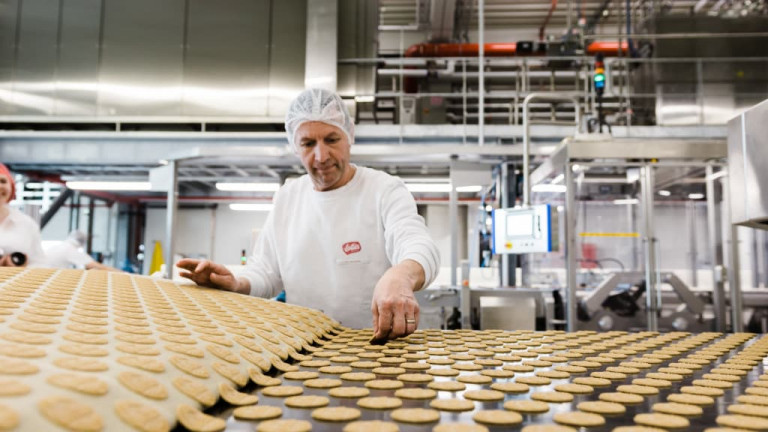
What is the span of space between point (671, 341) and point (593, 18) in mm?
8893

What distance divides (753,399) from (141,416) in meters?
0.69

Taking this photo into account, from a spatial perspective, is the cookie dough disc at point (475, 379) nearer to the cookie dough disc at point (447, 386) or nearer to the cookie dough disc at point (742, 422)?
the cookie dough disc at point (447, 386)

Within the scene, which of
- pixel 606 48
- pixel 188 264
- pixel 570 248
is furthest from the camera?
pixel 606 48

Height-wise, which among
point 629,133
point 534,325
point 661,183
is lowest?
point 534,325

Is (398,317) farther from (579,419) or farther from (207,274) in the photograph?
(207,274)

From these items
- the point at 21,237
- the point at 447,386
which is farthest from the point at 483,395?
the point at 21,237

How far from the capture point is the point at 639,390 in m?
0.68

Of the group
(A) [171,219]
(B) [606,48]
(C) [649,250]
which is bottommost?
(C) [649,250]

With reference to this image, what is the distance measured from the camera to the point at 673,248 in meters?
4.41

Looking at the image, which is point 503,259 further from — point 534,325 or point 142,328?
point 142,328

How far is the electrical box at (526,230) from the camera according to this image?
13.0 feet

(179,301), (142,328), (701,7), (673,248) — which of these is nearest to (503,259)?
(673,248)

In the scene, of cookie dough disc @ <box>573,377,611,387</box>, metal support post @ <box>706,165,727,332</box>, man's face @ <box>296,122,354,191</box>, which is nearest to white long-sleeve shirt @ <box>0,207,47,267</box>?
man's face @ <box>296,122,354,191</box>

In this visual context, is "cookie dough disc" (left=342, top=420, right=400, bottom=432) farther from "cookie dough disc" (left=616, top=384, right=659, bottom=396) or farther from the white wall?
the white wall
